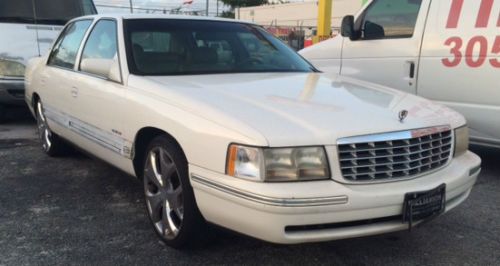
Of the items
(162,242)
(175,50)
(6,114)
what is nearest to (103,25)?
(175,50)

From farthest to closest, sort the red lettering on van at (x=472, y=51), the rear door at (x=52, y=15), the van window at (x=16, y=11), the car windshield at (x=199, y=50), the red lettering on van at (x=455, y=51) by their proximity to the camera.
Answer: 1. the rear door at (x=52, y=15)
2. the van window at (x=16, y=11)
3. the red lettering on van at (x=455, y=51)
4. the red lettering on van at (x=472, y=51)
5. the car windshield at (x=199, y=50)

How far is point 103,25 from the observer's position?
4.13 meters

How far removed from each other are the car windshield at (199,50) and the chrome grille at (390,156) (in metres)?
1.49

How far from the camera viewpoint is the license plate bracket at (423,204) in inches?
101

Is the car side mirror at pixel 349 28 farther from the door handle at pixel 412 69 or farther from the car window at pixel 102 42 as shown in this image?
the car window at pixel 102 42

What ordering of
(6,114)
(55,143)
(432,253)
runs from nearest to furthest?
(432,253) < (55,143) < (6,114)

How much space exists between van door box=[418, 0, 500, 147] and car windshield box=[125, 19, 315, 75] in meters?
1.36

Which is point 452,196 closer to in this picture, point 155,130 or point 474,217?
point 474,217

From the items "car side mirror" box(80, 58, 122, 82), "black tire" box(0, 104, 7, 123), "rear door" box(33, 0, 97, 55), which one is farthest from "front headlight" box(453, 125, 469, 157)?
"black tire" box(0, 104, 7, 123)

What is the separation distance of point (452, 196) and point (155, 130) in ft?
5.79

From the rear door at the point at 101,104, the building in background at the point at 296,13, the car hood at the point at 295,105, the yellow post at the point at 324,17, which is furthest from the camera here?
the building in background at the point at 296,13

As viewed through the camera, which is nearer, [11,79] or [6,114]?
[11,79]

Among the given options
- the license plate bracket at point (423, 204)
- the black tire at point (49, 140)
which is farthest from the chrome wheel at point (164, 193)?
the black tire at point (49, 140)

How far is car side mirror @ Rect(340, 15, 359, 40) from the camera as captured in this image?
5.40m
